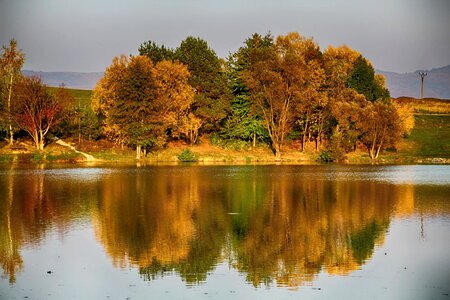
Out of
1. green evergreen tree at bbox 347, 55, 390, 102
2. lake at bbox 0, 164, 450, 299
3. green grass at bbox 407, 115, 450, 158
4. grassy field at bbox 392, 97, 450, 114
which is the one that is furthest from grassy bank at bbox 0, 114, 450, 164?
lake at bbox 0, 164, 450, 299

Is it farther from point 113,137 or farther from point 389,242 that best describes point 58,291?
point 113,137

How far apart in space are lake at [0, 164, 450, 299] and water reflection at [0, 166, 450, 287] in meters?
0.06

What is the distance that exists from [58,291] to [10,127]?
69.2m

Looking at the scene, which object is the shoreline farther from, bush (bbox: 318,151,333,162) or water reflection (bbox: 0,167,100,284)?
water reflection (bbox: 0,167,100,284)

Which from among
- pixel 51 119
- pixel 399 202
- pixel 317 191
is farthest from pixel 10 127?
pixel 399 202

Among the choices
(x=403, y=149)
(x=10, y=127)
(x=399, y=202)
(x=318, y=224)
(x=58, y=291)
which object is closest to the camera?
(x=58, y=291)

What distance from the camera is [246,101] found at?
93.3m

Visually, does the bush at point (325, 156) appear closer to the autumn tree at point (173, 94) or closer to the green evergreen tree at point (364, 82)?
the green evergreen tree at point (364, 82)

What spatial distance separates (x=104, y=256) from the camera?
23.8m

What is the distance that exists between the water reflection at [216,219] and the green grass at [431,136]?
41924 mm

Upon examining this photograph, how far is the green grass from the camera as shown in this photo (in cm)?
9356

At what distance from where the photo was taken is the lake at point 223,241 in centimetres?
1931

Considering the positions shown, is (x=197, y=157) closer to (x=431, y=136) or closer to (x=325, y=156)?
(x=325, y=156)

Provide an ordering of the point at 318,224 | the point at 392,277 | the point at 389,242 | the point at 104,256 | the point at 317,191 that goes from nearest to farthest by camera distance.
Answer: the point at 392,277 < the point at 104,256 < the point at 389,242 < the point at 318,224 < the point at 317,191
